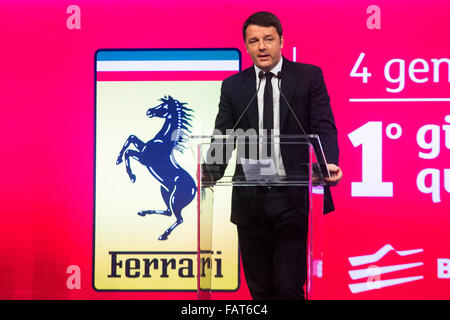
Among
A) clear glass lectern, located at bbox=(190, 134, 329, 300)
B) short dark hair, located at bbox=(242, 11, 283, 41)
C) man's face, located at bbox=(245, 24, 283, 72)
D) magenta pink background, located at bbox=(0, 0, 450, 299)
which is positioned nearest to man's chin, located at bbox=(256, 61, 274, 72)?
man's face, located at bbox=(245, 24, 283, 72)

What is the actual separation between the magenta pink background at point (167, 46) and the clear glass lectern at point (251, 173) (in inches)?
63.8

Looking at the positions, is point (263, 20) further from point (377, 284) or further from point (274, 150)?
point (377, 284)

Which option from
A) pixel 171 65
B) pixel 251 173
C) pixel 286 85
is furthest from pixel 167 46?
pixel 251 173

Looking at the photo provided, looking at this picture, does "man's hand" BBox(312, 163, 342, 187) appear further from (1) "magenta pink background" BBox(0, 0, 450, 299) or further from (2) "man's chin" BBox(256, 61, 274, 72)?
(1) "magenta pink background" BBox(0, 0, 450, 299)

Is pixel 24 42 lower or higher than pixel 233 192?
higher

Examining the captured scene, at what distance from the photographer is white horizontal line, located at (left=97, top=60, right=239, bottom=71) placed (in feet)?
13.0

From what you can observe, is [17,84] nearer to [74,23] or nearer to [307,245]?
[74,23]

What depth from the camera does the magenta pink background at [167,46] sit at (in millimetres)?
3865

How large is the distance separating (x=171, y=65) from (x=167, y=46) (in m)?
0.12

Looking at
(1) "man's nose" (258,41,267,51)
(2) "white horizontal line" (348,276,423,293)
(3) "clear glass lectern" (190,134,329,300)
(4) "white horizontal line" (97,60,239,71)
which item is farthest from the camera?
(4) "white horizontal line" (97,60,239,71)

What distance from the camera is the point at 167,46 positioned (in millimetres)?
3980

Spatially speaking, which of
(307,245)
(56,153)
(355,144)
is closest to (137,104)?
(56,153)

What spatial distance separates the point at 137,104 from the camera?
3.99 metres

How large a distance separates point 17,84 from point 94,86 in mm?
503
